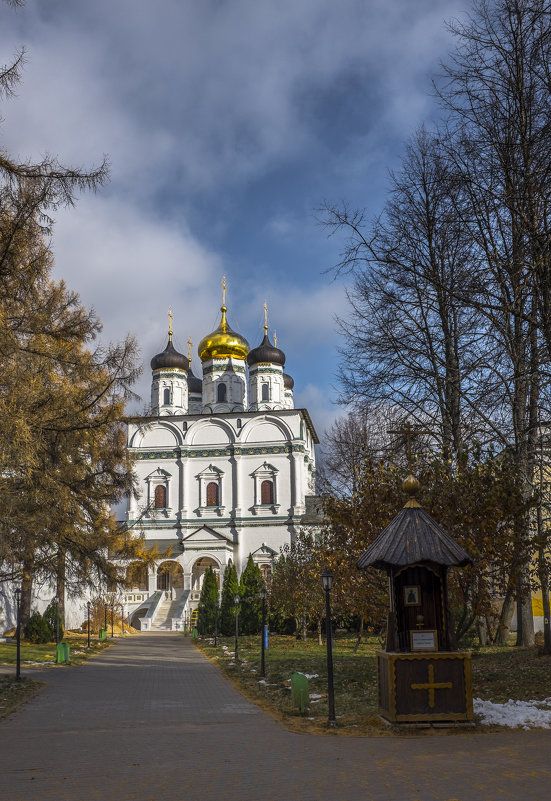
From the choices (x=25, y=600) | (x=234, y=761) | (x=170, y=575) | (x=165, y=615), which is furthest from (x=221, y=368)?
(x=234, y=761)

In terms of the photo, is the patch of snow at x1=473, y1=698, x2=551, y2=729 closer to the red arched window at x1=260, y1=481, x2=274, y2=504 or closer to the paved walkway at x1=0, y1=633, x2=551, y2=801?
the paved walkway at x1=0, y1=633, x2=551, y2=801

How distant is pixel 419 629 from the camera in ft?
32.6

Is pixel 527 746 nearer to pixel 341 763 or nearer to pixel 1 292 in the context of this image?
pixel 341 763

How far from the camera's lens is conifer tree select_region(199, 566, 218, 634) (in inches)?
1319

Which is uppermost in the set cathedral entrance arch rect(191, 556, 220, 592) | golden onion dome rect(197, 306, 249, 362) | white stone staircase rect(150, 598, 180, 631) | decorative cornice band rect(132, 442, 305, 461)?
golden onion dome rect(197, 306, 249, 362)

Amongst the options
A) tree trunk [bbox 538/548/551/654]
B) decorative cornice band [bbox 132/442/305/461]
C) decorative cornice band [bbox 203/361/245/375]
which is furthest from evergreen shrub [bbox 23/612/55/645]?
decorative cornice band [bbox 203/361/245/375]

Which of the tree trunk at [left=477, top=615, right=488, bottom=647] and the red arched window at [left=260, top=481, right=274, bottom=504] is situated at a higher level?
the red arched window at [left=260, top=481, right=274, bottom=504]

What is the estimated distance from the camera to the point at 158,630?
129ft

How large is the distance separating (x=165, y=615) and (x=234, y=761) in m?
35.0

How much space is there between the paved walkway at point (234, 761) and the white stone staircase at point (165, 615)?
2881 centimetres

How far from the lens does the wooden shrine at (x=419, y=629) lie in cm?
930

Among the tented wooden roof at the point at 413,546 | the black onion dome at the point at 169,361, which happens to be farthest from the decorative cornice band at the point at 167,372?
the tented wooden roof at the point at 413,546

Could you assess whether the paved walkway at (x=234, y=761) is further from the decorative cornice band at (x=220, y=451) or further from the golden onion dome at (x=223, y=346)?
the golden onion dome at (x=223, y=346)

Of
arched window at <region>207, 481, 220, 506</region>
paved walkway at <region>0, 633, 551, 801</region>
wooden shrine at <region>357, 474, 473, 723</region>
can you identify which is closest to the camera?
paved walkway at <region>0, 633, 551, 801</region>
